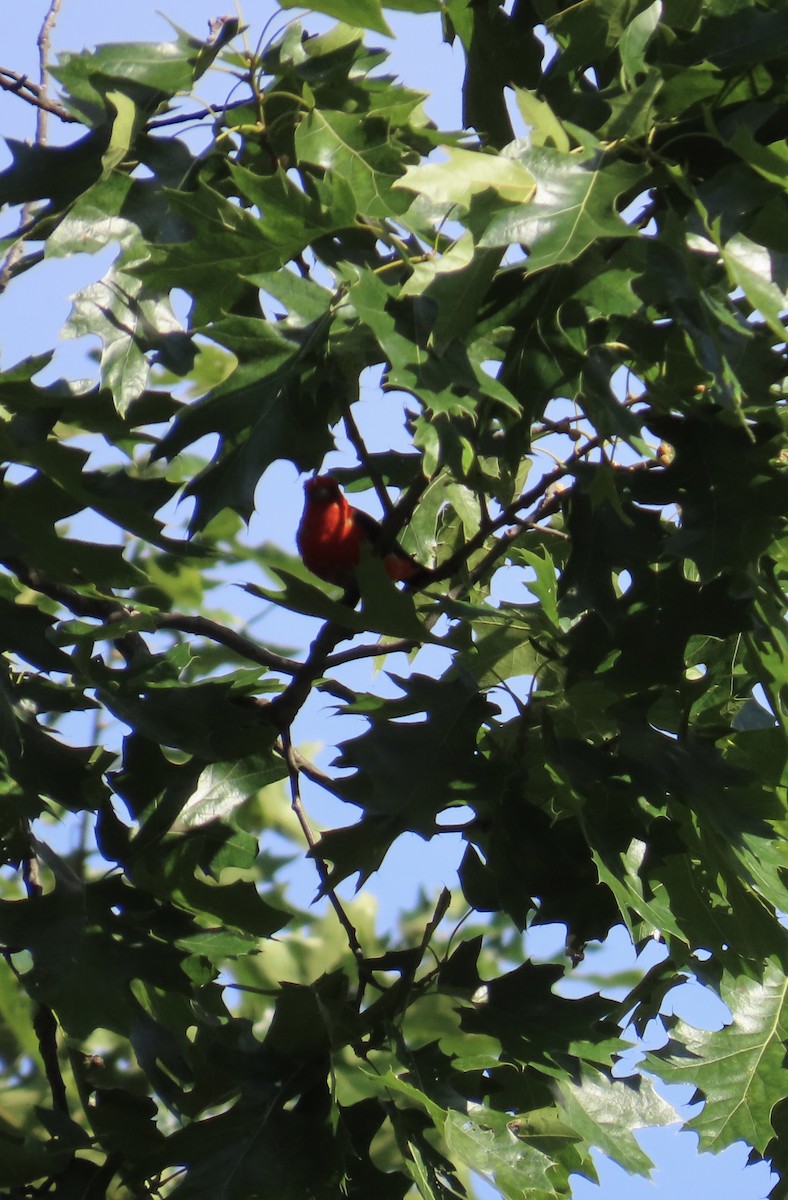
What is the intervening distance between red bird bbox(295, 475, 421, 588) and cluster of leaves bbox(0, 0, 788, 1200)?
313 millimetres

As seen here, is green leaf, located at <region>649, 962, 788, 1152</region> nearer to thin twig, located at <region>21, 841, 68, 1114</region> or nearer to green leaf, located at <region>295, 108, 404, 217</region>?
thin twig, located at <region>21, 841, 68, 1114</region>

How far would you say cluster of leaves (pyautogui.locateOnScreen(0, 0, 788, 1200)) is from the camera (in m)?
1.86

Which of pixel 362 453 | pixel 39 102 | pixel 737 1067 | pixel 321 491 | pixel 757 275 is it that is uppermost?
pixel 39 102

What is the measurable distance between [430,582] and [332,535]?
1.17ft

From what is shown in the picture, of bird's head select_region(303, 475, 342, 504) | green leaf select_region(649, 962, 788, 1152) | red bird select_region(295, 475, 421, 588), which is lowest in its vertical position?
green leaf select_region(649, 962, 788, 1152)

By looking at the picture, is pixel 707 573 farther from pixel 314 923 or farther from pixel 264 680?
pixel 314 923

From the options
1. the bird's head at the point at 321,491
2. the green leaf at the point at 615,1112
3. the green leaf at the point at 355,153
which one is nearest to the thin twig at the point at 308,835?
the green leaf at the point at 615,1112

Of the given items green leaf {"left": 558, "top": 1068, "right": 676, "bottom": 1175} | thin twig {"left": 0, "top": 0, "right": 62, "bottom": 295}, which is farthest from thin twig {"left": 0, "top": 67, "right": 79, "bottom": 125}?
green leaf {"left": 558, "top": 1068, "right": 676, "bottom": 1175}

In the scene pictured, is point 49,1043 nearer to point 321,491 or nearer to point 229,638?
point 229,638

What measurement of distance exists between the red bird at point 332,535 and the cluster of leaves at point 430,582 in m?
0.31

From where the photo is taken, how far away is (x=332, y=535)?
8.91 ft

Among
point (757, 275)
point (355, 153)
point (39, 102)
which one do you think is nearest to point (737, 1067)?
point (757, 275)

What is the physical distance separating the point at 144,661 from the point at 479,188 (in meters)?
1.03

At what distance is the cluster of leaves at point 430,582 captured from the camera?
186cm
